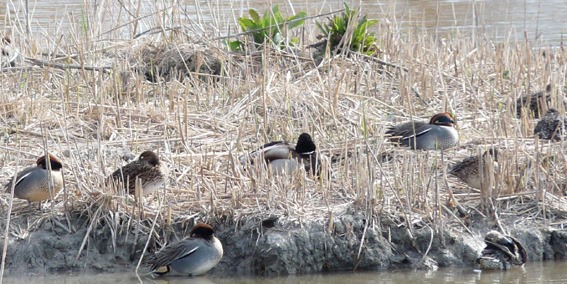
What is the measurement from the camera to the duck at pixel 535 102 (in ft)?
33.4

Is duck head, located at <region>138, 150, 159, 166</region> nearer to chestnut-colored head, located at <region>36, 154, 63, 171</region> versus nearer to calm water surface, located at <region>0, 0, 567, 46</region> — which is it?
chestnut-colored head, located at <region>36, 154, 63, 171</region>

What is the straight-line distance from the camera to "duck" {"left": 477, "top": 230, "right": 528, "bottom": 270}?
7.47m

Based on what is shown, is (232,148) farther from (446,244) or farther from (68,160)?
(446,244)

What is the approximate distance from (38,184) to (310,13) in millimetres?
7320

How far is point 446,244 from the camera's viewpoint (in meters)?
7.67

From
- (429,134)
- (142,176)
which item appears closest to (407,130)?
(429,134)

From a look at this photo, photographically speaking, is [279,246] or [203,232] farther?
[279,246]

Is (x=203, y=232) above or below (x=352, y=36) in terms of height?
below

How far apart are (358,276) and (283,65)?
422cm

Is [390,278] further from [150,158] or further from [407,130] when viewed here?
[407,130]

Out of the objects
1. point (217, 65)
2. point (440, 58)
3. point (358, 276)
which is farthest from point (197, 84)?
point (358, 276)

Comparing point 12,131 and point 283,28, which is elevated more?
point 283,28

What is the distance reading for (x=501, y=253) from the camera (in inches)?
294

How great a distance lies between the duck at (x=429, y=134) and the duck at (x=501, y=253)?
60.1 inches
